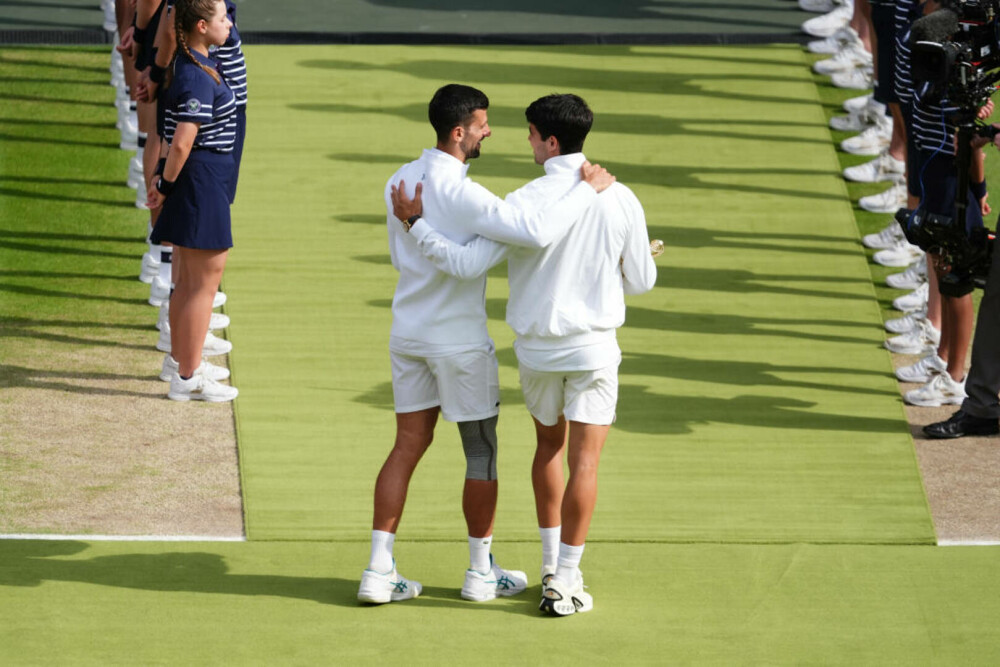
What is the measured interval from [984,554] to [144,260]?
16.2 feet

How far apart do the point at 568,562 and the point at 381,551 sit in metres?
0.66

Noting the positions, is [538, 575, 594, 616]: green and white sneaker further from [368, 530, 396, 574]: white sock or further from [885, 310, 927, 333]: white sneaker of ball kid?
[885, 310, 927, 333]: white sneaker of ball kid

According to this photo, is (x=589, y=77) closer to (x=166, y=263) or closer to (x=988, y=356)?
(x=166, y=263)

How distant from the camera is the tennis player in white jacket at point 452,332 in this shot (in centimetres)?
602

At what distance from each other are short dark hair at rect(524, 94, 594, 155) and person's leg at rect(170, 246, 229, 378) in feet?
8.29

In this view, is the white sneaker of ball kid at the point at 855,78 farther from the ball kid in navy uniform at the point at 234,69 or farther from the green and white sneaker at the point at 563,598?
the green and white sneaker at the point at 563,598

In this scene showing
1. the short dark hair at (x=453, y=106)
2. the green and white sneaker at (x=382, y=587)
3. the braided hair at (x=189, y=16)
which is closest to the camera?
the short dark hair at (x=453, y=106)

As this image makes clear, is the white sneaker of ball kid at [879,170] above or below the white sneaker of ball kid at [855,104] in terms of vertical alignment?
below

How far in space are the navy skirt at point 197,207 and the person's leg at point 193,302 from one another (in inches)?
→ 3.6

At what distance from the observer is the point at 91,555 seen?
675cm

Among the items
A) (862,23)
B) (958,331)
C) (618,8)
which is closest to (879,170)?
(862,23)

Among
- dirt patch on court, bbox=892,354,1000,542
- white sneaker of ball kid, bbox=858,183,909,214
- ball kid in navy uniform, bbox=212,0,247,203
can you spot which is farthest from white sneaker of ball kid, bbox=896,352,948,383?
ball kid in navy uniform, bbox=212,0,247,203

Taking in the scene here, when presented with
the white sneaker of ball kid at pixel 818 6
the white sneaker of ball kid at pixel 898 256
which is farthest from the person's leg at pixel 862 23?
the white sneaker of ball kid at pixel 898 256

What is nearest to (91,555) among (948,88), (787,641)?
(787,641)
